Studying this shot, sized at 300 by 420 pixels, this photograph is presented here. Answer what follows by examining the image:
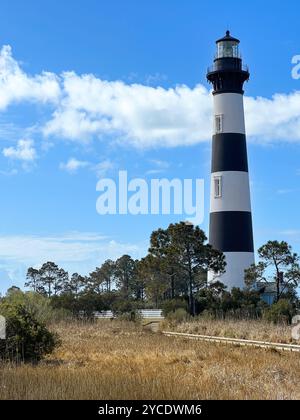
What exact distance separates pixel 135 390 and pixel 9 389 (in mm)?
2193

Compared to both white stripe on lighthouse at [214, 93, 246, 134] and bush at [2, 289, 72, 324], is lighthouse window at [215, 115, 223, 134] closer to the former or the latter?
white stripe on lighthouse at [214, 93, 246, 134]

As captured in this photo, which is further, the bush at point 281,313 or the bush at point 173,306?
the bush at point 173,306

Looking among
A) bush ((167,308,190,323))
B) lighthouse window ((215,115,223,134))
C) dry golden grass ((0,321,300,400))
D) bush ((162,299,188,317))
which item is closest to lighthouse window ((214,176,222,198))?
lighthouse window ((215,115,223,134))

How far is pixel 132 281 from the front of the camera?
3219 inches

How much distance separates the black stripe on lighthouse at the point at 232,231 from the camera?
46.8m

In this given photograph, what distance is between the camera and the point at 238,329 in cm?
3278

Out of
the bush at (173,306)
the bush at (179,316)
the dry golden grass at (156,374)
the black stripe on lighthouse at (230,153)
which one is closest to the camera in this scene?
the dry golden grass at (156,374)

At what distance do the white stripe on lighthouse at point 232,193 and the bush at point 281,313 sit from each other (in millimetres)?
9094

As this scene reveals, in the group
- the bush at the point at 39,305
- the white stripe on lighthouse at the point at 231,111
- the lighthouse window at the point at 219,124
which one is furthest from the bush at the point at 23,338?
the white stripe on lighthouse at the point at 231,111

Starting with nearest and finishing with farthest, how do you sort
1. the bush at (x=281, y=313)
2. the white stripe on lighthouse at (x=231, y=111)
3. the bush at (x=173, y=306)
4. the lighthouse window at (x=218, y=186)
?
the bush at (x=281, y=313) < the bush at (x=173, y=306) < the lighthouse window at (x=218, y=186) < the white stripe on lighthouse at (x=231, y=111)

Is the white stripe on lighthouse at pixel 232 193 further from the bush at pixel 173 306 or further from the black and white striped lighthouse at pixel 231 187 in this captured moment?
the bush at pixel 173 306
